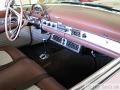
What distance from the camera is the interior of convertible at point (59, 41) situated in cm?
152

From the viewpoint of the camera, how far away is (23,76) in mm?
1619

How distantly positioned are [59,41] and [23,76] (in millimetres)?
802

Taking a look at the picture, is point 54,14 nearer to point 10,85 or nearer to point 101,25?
point 101,25

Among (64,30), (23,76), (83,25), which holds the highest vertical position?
(83,25)

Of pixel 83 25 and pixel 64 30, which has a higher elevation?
pixel 83 25

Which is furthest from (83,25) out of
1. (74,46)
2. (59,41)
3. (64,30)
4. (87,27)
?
(59,41)

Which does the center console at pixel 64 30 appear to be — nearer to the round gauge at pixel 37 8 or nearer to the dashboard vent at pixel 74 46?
the dashboard vent at pixel 74 46

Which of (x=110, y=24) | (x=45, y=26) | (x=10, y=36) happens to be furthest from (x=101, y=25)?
(x=10, y=36)

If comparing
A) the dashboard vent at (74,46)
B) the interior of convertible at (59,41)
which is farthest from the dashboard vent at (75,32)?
the dashboard vent at (74,46)

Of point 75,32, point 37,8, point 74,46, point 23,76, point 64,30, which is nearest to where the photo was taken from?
point 23,76

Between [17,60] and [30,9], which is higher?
[30,9]

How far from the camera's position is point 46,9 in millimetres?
2152

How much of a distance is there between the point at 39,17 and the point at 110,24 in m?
0.88

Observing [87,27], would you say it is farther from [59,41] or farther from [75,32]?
[59,41]
